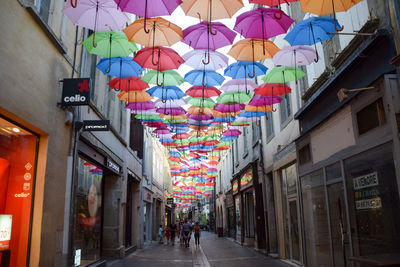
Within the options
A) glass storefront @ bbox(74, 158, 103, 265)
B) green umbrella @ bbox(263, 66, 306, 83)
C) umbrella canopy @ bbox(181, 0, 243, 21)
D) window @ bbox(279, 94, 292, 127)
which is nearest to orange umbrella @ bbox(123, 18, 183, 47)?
umbrella canopy @ bbox(181, 0, 243, 21)

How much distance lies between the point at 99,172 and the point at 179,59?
5.87 metres

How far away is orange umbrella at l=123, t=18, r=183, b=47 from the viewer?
7.45 meters

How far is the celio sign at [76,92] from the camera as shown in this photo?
25.8ft

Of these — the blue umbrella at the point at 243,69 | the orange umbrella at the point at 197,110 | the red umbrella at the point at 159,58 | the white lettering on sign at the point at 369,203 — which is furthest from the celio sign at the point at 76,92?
the white lettering on sign at the point at 369,203

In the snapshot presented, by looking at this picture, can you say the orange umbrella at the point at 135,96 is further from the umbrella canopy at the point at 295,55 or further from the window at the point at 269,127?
the window at the point at 269,127

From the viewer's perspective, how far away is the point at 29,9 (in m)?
6.29

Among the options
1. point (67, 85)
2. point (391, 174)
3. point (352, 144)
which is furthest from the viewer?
point (67, 85)

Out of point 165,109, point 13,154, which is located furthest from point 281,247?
point 13,154

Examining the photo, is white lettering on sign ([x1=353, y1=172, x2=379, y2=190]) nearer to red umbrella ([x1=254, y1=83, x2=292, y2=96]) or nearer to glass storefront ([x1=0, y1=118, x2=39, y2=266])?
red umbrella ([x1=254, y1=83, x2=292, y2=96])

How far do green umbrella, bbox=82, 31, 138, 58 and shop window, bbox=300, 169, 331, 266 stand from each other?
6.26 m

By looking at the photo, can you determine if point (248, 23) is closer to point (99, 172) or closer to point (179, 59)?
point (179, 59)

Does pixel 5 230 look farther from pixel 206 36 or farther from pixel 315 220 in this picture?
pixel 315 220

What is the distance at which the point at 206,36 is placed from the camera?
25.7ft

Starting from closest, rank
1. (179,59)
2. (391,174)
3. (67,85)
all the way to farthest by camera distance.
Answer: (391,174) < (67,85) < (179,59)
